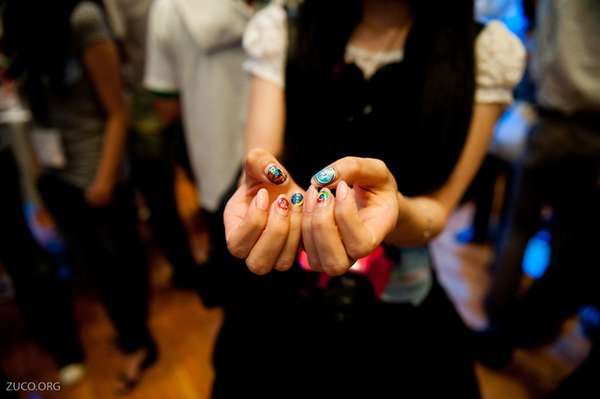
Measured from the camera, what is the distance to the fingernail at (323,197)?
37 centimetres

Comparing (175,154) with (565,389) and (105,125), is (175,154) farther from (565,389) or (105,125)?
(565,389)

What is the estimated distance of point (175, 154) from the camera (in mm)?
1343

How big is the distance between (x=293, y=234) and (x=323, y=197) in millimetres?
56

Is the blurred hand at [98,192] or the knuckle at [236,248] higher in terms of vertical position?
the knuckle at [236,248]

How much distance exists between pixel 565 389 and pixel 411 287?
622mm

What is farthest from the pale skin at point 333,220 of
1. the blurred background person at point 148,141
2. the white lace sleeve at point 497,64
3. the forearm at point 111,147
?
the blurred background person at point 148,141

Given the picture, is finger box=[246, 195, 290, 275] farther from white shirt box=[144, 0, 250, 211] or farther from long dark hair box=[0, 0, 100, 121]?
long dark hair box=[0, 0, 100, 121]

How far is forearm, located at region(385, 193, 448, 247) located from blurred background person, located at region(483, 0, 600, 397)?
60 centimetres

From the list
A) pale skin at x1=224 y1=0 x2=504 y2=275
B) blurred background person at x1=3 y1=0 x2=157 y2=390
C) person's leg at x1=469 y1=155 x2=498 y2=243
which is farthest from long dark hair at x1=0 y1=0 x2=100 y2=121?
person's leg at x1=469 y1=155 x2=498 y2=243

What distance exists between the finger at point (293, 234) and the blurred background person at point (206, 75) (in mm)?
490

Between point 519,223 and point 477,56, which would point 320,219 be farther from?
point 519,223

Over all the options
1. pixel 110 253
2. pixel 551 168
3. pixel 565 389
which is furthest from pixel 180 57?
pixel 565 389

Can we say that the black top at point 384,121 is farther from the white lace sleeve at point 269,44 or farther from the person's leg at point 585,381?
the person's leg at point 585,381

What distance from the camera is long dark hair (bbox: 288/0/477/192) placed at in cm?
57
